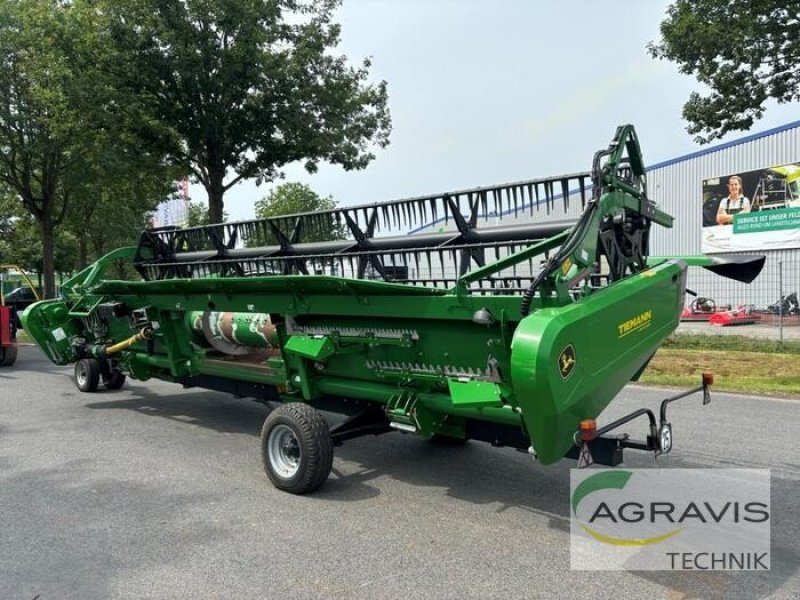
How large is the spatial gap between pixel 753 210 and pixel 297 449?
→ 67.2 ft

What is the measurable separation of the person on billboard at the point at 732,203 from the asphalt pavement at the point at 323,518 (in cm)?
1639

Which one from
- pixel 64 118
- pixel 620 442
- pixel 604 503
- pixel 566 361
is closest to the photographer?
pixel 566 361

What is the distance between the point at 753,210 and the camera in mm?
20625

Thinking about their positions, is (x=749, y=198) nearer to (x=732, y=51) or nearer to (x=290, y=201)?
(x=732, y=51)

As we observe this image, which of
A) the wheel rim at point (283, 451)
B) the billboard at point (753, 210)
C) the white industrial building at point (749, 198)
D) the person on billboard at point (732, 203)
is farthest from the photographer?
the person on billboard at point (732, 203)

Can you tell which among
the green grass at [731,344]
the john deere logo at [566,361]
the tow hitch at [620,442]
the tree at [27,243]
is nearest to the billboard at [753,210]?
the green grass at [731,344]

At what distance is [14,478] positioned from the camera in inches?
191

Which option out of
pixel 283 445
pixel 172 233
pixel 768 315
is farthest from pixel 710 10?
pixel 283 445

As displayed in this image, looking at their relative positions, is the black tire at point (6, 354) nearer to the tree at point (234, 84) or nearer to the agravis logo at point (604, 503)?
the tree at point (234, 84)

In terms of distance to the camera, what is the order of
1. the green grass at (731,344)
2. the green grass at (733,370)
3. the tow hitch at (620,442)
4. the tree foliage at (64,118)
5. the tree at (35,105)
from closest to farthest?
the tow hitch at (620,442) < the green grass at (733,370) < the green grass at (731,344) < the tree foliage at (64,118) < the tree at (35,105)

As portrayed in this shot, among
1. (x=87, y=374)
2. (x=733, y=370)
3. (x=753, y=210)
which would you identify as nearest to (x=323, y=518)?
(x=87, y=374)

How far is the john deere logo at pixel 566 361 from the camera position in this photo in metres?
3.06

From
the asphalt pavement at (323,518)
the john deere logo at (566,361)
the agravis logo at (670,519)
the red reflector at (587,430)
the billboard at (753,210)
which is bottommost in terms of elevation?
the agravis logo at (670,519)

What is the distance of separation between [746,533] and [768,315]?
14.0 m
